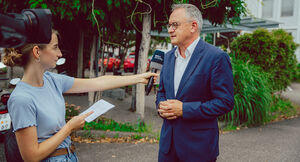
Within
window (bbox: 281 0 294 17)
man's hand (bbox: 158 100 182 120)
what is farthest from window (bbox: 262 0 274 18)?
man's hand (bbox: 158 100 182 120)

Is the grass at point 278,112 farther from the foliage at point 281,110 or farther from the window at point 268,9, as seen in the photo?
the window at point 268,9

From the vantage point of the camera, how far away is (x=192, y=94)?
7.55 ft

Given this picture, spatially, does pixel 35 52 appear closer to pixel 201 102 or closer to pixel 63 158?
pixel 63 158

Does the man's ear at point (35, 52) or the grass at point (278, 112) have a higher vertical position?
the man's ear at point (35, 52)

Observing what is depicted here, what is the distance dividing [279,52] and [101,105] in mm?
8242

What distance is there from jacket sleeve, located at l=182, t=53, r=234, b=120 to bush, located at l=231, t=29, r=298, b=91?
21.6ft

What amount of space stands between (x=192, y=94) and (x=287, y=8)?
80.2ft

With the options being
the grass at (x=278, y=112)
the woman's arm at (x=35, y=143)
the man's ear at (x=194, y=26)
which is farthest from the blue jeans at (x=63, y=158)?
the grass at (x=278, y=112)

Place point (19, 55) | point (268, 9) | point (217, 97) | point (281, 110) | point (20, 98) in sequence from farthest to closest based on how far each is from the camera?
point (268, 9) → point (281, 110) → point (217, 97) → point (19, 55) → point (20, 98)

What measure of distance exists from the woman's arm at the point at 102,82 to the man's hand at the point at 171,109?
0.59m

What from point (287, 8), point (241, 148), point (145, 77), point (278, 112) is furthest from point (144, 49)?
point (287, 8)

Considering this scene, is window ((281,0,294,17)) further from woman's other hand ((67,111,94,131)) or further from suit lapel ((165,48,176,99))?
woman's other hand ((67,111,94,131))

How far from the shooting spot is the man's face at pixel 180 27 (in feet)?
8.08

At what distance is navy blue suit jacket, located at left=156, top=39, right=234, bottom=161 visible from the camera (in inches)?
88.6
